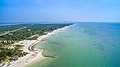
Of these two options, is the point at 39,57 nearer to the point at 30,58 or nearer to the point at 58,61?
the point at 30,58

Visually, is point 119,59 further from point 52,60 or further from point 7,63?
point 7,63

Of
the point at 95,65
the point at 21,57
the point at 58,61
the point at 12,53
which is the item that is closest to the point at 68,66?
the point at 58,61

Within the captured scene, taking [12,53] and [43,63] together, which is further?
[12,53]

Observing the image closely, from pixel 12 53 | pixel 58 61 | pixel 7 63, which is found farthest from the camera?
pixel 12 53

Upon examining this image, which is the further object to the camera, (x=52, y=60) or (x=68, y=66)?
(x=52, y=60)

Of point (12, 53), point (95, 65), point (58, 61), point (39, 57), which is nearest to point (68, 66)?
point (58, 61)

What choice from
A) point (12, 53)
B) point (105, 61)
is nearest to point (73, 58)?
point (105, 61)

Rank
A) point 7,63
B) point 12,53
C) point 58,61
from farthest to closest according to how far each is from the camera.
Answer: point 12,53, point 58,61, point 7,63

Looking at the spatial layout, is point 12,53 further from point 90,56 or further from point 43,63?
point 90,56
